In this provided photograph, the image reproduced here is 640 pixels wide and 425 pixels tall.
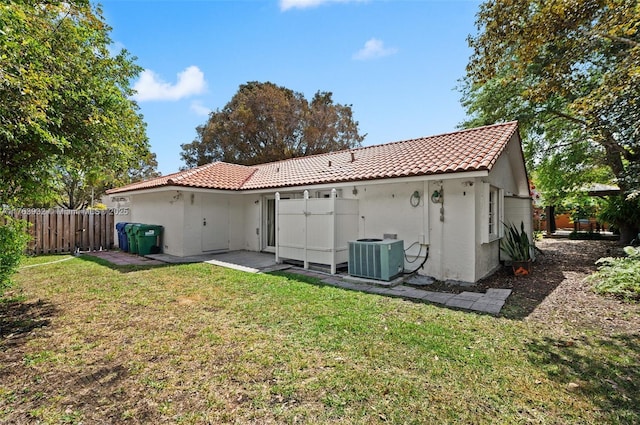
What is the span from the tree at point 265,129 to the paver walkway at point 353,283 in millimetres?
18727

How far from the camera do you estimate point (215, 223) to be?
13.8 metres

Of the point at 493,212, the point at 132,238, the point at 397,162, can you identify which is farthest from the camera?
the point at 132,238

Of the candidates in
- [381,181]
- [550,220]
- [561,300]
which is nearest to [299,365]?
[381,181]

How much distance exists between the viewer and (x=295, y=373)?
367cm

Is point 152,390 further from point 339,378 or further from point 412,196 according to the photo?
point 412,196

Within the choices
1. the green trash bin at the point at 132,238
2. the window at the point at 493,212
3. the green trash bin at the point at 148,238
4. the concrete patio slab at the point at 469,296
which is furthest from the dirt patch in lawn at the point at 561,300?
the green trash bin at the point at 132,238

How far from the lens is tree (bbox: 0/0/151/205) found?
378cm

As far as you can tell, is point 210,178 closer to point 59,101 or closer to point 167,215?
point 167,215

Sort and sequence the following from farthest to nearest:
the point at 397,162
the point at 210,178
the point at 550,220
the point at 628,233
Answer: the point at 550,220 → the point at 628,233 → the point at 210,178 → the point at 397,162

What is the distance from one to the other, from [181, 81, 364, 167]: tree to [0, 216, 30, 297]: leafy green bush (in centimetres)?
2472

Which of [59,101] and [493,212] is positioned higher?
[59,101]

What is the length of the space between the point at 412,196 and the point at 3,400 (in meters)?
8.80

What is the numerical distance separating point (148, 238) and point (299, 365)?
11857 mm

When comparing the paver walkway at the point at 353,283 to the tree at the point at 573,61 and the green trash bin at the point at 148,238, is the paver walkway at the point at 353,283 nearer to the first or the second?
the green trash bin at the point at 148,238
